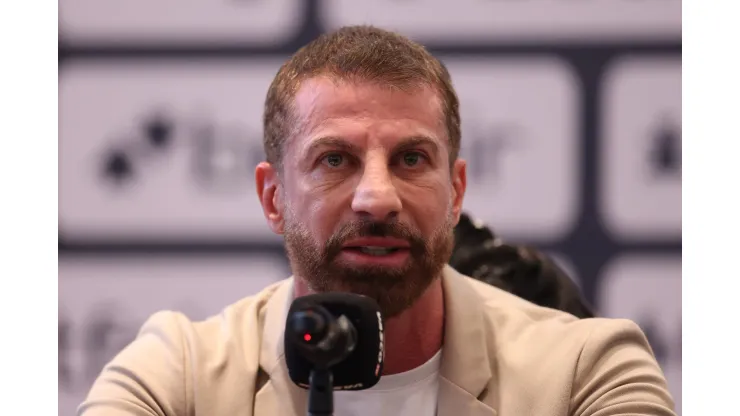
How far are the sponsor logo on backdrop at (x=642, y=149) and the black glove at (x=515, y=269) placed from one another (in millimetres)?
1025

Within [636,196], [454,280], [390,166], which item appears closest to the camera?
[390,166]

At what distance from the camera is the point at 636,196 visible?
139 inches

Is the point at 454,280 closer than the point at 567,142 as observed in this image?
Yes

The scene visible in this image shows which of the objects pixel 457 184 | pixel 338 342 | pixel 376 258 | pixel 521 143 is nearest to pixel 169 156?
pixel 521 143

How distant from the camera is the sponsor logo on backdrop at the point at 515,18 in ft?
11.6

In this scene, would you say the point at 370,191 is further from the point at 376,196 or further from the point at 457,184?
the point at 457,184

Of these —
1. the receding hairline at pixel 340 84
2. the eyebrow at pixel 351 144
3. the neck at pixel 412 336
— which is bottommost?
the neck at pixel 412 336

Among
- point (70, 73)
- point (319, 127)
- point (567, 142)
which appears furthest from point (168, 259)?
point (319, 127)

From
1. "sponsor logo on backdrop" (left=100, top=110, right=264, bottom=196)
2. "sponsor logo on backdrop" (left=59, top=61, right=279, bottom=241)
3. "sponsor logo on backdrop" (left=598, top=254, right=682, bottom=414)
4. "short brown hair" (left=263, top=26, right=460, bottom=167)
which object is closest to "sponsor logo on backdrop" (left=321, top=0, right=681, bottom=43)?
"sponsor logo on backdrop" (left=59, top=61, right=279, bottom=241)

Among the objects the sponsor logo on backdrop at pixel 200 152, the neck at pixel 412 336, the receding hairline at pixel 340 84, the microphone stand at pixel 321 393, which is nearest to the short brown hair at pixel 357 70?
the receding hairline at pixel 340 84

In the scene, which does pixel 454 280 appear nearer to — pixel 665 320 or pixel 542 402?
pixel 542 402

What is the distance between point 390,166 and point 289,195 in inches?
10.7

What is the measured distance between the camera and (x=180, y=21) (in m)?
3.62

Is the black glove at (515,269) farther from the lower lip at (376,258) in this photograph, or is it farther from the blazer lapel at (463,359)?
the lower lip at (376,258)
